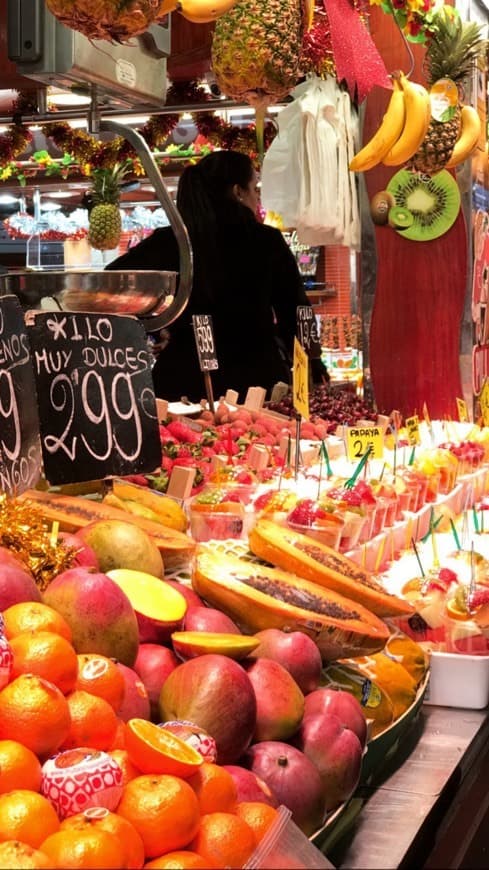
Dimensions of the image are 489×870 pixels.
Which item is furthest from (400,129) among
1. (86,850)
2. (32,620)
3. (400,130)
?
(86,850)

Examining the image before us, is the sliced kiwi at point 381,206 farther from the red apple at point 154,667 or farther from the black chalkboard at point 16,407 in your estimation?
the red apple at point 154,667

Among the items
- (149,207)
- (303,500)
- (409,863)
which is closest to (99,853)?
(409,863)

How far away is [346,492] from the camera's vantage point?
2729 mm

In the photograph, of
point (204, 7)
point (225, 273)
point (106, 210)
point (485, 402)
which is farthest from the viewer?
point (106, 210)

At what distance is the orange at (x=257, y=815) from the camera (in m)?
1.20

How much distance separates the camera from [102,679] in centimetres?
133

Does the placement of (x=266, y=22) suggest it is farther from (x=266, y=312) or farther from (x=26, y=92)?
(x=26, y=92)

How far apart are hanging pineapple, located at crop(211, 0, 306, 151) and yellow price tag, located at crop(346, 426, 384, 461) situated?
110 cm

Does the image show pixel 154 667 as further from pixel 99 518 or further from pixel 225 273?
pixel 225 273

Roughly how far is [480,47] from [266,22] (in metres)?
1.92

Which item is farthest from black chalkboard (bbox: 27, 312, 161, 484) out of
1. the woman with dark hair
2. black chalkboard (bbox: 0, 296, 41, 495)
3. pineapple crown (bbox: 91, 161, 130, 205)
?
pineapple crown (bbox: 91, 161, 130, 205)

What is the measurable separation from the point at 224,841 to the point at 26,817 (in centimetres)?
20

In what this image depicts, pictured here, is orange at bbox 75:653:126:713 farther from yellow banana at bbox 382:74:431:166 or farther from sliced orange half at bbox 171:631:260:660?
→ yellow banana at bbox 382:74:431:166

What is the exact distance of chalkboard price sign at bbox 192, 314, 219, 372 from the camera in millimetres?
4309
